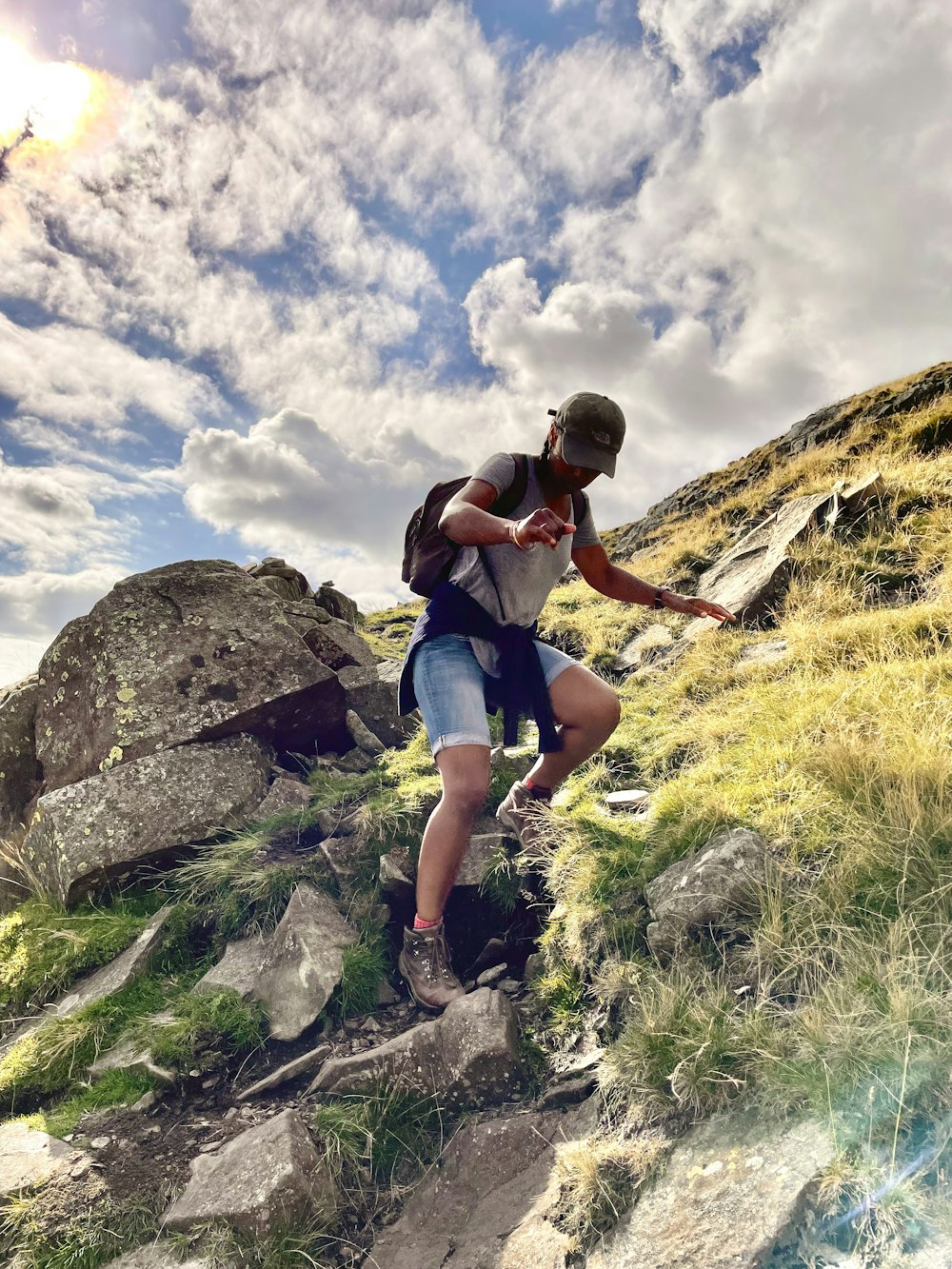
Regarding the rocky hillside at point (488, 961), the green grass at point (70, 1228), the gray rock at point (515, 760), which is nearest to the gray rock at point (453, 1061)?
the rocky hillside at point (488, 961)

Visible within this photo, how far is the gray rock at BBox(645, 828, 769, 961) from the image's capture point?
3553mm

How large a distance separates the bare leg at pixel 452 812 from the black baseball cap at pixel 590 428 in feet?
5.81

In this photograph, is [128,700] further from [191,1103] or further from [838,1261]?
[838,1261]

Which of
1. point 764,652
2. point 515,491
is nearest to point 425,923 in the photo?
point 515,491

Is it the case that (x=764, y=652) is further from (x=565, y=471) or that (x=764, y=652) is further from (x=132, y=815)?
(x=132, y=815)

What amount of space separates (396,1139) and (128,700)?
4.59 metres

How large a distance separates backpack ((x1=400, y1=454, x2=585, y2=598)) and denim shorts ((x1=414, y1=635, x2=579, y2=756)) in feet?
1.29

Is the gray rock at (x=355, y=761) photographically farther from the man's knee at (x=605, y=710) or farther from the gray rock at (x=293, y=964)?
the man's knee at (x=605, y=710)

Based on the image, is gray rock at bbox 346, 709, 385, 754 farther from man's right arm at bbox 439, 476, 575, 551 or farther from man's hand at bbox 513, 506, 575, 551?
man's hand at bbox 513, 506, 575, 551

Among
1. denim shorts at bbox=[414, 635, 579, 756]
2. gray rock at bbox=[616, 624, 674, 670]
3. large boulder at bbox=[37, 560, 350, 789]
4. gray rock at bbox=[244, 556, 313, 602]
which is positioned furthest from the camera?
gray rock at bbox=[244, 556, 313, 602]

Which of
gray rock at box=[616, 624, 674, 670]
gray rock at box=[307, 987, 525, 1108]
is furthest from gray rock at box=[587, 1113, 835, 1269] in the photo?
gray rock at box=[616, 624, 674, 670]

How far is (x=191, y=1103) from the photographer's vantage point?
4.07 m

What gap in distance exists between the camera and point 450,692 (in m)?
4.27

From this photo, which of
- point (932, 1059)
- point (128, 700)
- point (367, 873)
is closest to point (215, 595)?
point (128, 700)
